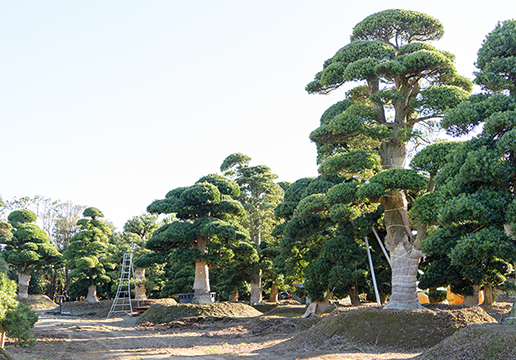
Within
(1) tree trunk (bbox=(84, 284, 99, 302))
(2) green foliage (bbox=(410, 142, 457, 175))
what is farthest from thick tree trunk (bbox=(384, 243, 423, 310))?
(1) tree trunk (bbox=(84, 284, 99, 302))

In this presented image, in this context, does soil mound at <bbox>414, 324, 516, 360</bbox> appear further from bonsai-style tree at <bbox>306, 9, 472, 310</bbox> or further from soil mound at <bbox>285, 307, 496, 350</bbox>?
bonsai-style tree at <bbox>306, 9, 472, 310</bbox>

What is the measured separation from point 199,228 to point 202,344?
24.6 feet

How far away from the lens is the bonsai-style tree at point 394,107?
32.8 feet

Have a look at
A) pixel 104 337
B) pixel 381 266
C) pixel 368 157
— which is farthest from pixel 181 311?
pixel 368 157

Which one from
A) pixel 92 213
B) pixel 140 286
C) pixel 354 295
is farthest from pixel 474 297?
pixel 92 213

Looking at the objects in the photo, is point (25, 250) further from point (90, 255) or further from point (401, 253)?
point (401, 253)

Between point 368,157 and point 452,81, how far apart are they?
3237 mm

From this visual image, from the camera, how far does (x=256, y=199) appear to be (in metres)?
23.6

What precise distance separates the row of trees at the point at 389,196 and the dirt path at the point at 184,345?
244cm

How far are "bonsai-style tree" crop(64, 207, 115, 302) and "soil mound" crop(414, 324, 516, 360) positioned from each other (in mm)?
23091

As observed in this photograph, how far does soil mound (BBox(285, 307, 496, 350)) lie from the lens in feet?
27.0

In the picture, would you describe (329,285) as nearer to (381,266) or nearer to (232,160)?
(381,266)

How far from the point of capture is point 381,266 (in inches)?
535

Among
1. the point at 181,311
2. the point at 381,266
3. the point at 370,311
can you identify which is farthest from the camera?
the point at 181,311
